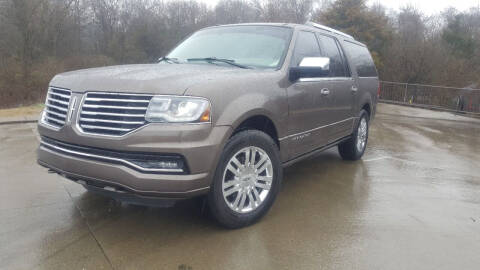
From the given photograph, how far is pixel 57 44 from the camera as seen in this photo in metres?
27.7

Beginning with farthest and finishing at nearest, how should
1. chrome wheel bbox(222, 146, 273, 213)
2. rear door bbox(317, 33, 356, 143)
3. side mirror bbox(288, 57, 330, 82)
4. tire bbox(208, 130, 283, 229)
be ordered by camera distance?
rear door bbox(317, 33, 356, 143) → side mirror bbox(288, 57, 330, 82) → chrome wheel bbox(222, 146, 273, 213) → tire bbox(208, 130, 283, 229)

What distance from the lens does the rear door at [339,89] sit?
15.5 feet

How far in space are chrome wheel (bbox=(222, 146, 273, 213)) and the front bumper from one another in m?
0.28

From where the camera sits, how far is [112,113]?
2.80 meters

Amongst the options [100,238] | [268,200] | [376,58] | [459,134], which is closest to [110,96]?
[100,238]

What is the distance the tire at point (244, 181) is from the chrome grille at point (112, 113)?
72 centimetres

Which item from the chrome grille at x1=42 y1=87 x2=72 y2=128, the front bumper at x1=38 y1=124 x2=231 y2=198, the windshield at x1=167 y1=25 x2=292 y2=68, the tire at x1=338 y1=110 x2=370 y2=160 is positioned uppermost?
the windshield at x1=167 y1=25 x2=292 y2=68

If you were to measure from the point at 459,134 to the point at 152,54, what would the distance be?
110 ft

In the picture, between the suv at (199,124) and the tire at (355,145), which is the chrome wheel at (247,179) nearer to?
the suv at (199,124)

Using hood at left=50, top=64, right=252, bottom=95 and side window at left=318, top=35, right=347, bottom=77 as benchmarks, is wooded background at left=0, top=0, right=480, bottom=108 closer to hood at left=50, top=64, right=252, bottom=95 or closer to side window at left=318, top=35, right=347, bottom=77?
side window at left=318, top=35, right=347, bottom=77

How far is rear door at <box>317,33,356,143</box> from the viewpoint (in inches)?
186

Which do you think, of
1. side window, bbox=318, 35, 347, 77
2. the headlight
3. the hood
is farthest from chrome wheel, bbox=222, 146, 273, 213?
side window, bbox=318, 35, 347, 77

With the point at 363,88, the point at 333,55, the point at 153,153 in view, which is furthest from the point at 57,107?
the point at 363,88

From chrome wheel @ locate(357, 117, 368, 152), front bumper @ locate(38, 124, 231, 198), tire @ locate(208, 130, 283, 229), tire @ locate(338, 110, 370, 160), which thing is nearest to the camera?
front bumper @ locate(38, 124, 231, 198)
